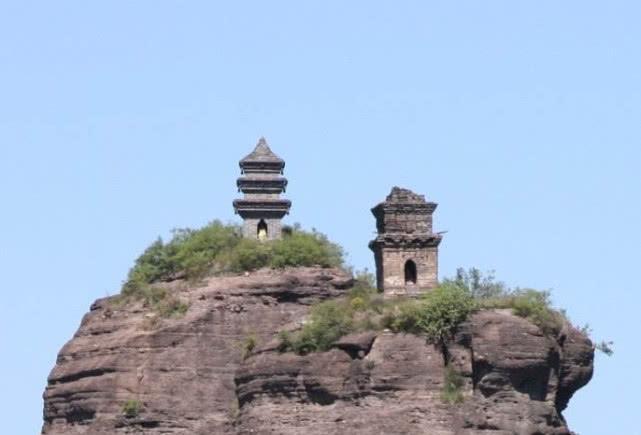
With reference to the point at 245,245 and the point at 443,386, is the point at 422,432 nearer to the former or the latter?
the point at 443,386

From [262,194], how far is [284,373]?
46.7ft

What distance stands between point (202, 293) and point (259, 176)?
9709 millimetres

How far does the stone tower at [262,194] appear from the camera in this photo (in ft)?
486

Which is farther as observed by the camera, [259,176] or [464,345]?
[259,176]

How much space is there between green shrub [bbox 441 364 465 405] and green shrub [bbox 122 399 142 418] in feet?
37.1

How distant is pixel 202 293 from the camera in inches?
5541

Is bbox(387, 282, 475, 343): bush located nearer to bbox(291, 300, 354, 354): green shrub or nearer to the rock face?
the rock face

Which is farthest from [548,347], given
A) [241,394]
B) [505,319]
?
[241,394]

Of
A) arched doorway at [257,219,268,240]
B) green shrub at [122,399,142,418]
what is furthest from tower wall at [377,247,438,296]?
green shrub at [122,399,142,418]

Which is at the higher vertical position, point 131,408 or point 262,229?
point 262,229

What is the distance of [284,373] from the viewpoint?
447ft

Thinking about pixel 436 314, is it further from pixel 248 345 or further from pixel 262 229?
pixel 262 229

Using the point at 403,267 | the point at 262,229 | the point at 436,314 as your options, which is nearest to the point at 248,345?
the point at 403,267

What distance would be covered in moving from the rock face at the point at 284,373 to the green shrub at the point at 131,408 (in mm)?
160
